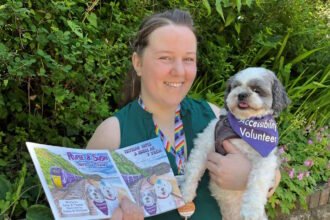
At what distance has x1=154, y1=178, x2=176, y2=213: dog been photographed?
6.87 feet

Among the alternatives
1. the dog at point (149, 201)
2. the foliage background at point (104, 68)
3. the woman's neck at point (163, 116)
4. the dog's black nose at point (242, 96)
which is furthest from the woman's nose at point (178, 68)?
the foliage background at point (104, 68)

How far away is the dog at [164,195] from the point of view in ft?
6.87

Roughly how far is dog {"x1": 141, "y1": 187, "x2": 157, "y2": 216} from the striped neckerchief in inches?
13.8

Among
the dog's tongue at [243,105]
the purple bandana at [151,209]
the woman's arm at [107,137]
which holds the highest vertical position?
the dog's tongue at [243,105]

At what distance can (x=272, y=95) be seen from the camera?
95.9 inches

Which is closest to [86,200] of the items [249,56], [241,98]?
[241,98]

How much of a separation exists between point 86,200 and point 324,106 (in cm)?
347

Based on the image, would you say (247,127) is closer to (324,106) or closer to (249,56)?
(249,56)

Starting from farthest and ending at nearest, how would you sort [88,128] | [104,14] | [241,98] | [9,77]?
[104,14]
[88,128]
[9,77]
[241,98]

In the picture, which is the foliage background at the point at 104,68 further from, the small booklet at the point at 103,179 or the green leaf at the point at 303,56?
the small booklet at the point at 103,179

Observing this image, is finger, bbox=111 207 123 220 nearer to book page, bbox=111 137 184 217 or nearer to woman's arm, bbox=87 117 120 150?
book page, bbox=111 137 184 217

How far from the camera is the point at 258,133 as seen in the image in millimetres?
2404

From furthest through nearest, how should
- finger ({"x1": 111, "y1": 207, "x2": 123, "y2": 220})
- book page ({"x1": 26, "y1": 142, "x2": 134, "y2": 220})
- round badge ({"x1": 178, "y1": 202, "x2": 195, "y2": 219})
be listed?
round badge ({"x1": 178, "y1": 202, "x2": 195, "y2": 219}) → finger ({"x1": 111, "y1": 207, "x2": 123, "y2": 220}) → book page ({"x1": 26, "y1": 142, "x2": 134, "y2": 220})

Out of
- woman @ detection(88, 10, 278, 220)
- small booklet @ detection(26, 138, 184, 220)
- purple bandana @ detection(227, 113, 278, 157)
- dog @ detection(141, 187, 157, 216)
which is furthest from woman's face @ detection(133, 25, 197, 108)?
dog @ detection(141, 187, 157, 216)
